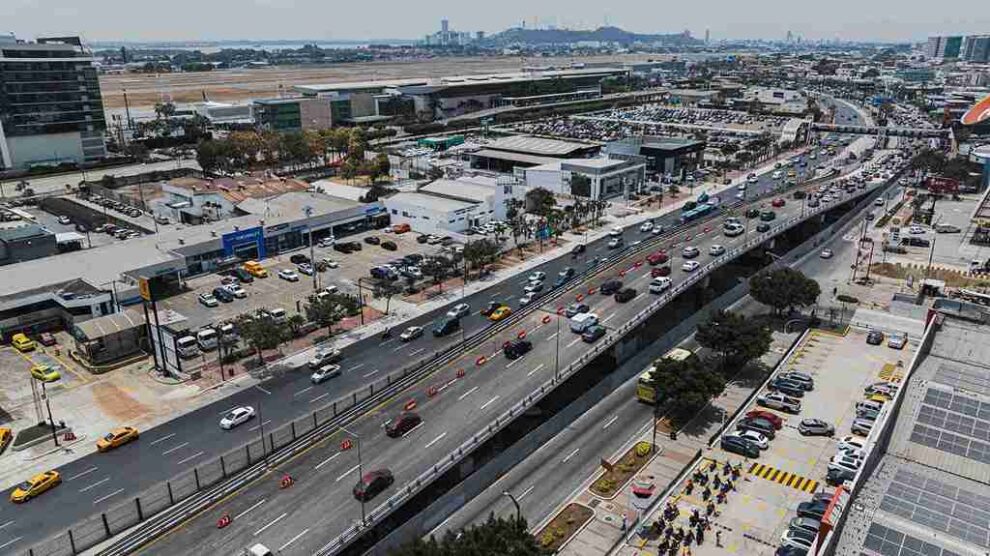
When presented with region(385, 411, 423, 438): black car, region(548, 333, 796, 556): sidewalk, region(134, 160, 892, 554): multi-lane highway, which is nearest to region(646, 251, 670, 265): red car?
region(134, 160, 892, 554): multi-lane highway

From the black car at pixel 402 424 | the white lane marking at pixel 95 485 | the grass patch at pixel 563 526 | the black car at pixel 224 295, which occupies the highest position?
the black car at pixel 402 424

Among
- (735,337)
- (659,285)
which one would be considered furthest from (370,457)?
(659,285)

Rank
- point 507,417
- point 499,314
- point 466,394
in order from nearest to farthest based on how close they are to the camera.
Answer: point 507,417, point 466,394, point 499,314

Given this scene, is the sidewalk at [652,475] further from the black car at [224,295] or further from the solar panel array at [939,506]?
the black car at [224,295]

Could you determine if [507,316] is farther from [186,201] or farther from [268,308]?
[186,201]

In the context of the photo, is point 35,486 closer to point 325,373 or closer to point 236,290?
point 325,373

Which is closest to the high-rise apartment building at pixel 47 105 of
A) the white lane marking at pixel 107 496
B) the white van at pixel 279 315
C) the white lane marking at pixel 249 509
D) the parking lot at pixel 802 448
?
the white van at pixel 279 315

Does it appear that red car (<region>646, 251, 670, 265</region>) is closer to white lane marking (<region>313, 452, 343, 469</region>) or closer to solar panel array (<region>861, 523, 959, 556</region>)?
white lane marking (<region>313, 452, 343, 469</region>)
